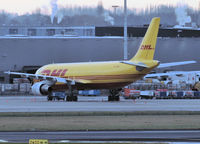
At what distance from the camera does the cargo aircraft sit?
52594 millimetres

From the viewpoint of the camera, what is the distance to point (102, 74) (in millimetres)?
54438

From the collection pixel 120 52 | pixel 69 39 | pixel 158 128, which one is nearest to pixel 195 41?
pixel 120 52

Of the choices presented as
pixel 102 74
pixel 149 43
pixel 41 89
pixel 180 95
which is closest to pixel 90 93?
pixel 180 95

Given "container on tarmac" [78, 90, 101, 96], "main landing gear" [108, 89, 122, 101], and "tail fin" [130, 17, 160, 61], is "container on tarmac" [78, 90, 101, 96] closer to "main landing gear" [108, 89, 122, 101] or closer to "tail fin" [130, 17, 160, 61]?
"main landing gear" [108, 89, 122, 101]

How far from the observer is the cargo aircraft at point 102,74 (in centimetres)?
5259

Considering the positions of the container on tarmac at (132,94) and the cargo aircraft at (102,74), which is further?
the container on tarmac at (132,94)

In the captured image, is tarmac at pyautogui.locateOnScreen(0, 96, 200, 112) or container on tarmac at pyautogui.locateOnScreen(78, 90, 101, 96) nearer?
tarmac at pyautogui.locateOnScreen(0, 96, 200, 112)

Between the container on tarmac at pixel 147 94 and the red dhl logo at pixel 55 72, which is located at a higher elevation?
the red dhl logo at pixel 55 72

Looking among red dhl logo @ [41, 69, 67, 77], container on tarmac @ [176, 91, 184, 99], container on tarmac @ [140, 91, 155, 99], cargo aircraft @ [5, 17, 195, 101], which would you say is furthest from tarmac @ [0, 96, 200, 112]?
container on tarmac @ [176, 91, 184, 99]

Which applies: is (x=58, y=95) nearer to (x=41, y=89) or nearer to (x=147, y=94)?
(x=41, y=89)

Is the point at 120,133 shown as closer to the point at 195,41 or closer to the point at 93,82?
the point at 93,82

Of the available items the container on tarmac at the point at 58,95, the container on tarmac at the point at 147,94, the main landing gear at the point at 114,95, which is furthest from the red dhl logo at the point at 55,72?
the container on tarmac at the point at 147,94

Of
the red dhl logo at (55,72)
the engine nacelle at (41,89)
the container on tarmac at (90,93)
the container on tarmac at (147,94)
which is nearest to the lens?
the engine nacelle at (41,89)

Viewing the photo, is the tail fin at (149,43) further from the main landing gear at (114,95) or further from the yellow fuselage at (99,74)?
the main landing gear at (114,95)
